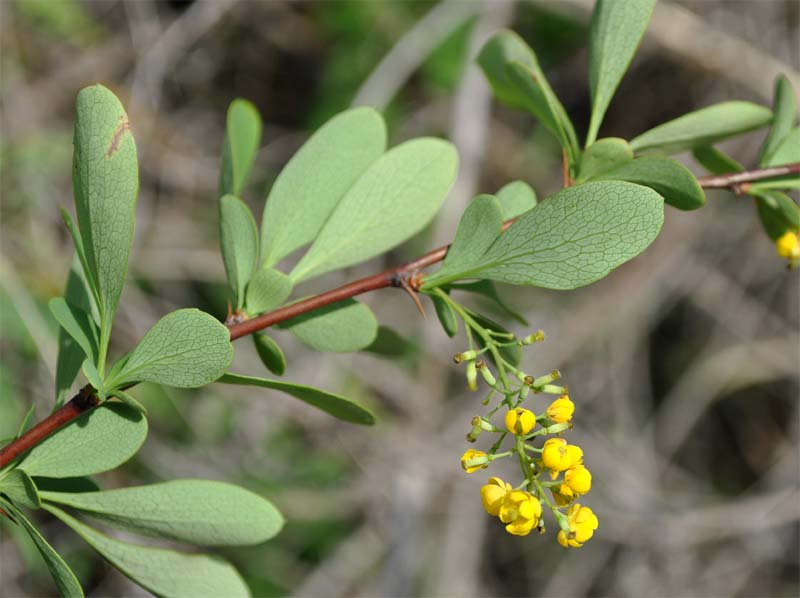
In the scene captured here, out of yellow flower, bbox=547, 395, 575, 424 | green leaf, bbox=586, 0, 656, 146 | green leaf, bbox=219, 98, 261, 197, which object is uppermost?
green leaf, bbox=586, 0, 656, 146

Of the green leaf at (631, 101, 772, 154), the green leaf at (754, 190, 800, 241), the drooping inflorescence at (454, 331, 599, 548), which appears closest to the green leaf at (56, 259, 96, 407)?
the drooping inflorescence at (454, 331, 599, 548)

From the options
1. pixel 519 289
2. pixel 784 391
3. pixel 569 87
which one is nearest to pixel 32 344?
pixel 519 289

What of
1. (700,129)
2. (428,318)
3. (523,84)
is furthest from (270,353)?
(428,318)

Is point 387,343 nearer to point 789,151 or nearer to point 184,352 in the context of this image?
point 184,352

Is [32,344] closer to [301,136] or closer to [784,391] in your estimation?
[301,136]

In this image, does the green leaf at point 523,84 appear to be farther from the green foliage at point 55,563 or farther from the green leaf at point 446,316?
the green foliage at point 55,563

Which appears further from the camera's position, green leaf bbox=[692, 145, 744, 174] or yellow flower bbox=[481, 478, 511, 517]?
green leaf bbox=[692, 145, 744, 174]

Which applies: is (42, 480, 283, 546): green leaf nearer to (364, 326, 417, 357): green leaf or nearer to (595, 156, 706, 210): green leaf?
(364, 326, 417, 357): green leaf
